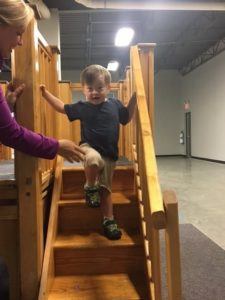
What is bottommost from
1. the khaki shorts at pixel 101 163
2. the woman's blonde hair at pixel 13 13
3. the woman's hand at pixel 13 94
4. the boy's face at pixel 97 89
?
the khaki shorts at pixel 101 163

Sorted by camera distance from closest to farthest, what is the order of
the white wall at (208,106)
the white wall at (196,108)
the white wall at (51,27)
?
1. the white wall at (51,27)
2. the white wall at (208,106)
3. the white wall at (196,108)

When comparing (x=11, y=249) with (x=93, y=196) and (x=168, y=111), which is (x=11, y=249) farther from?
(x=168, y=111)

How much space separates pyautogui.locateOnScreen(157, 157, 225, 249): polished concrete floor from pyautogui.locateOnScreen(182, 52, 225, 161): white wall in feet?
9.37

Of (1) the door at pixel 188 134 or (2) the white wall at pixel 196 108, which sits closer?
(2) the white wall at pixel 196 108

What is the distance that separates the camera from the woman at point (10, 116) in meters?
1.32

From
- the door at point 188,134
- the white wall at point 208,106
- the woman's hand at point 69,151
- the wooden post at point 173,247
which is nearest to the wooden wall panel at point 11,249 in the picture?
the woman's hand at point 69,151

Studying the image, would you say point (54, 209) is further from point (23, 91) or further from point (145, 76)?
point (145, 76)

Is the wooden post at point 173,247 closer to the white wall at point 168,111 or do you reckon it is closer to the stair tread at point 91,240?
the stair tread at point 91,240

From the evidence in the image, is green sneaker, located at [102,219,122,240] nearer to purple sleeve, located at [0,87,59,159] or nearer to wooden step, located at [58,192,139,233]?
wooden step, located at [58,192,139,233]

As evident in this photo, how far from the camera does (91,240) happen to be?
7.22ft

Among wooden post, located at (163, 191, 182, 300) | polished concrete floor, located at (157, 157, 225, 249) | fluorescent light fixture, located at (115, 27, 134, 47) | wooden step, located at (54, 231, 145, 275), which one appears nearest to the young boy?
wooden step, located at (54, 231, 145, 275)

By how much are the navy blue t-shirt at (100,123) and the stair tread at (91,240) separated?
1.74ft

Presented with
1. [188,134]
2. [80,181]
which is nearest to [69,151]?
[80,181]

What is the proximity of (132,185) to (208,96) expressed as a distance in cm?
962
